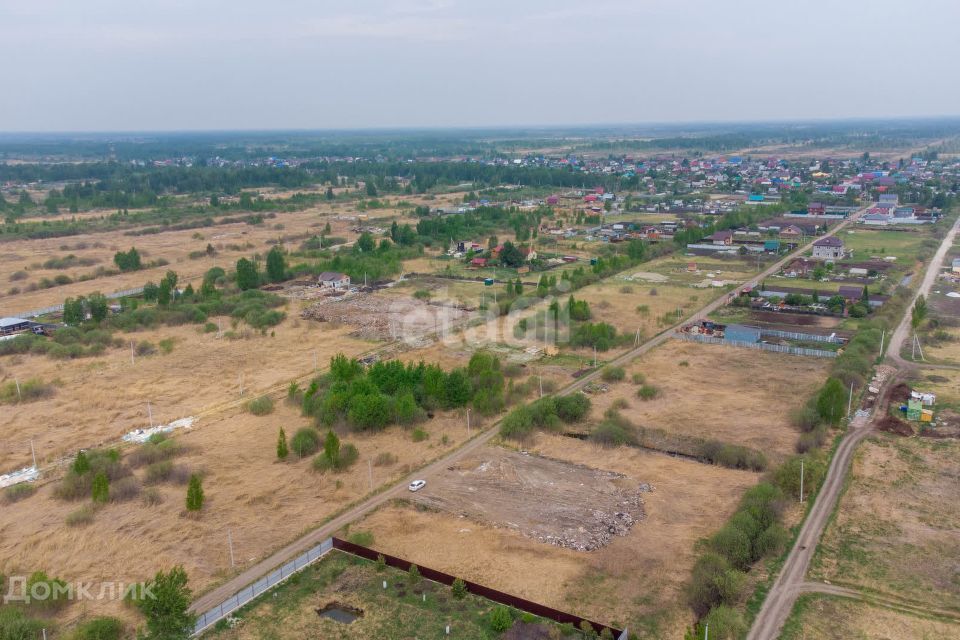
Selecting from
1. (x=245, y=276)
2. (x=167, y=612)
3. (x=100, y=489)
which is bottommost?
(x=100, y=489)

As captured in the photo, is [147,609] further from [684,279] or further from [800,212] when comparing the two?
[800,212]

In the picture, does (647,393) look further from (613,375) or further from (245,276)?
(245,276)

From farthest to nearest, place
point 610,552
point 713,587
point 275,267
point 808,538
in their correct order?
point 275,267 → point 808,538 → point 610,552 → point 713,587

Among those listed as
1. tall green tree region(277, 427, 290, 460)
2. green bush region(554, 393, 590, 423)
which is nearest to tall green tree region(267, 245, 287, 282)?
tall green tree region(277, 427, 290, 460)

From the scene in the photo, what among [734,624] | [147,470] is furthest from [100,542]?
[734,624]

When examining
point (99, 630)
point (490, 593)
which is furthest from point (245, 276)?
point (490, 593)

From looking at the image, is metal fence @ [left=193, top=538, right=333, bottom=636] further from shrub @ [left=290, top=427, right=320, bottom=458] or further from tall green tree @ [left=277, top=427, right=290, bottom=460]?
shrub @ [left=290, top=427, right=320, bottom=458]
